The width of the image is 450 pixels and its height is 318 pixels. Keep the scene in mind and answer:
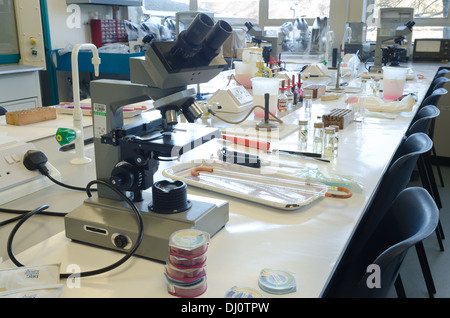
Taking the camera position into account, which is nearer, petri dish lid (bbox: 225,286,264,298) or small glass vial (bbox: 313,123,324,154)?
petri dish lid (bbox: 225,286,264,298)

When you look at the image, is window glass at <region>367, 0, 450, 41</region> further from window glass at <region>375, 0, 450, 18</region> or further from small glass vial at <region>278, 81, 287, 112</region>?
small glass vial at <region>278, 81, 287, 112</region>

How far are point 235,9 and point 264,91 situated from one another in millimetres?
4828

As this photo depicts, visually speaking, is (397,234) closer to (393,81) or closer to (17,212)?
(17,212)

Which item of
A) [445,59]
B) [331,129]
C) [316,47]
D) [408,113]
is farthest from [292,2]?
[331,129]

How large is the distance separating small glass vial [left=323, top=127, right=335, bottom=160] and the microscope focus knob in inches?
36.2

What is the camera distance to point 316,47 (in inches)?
210

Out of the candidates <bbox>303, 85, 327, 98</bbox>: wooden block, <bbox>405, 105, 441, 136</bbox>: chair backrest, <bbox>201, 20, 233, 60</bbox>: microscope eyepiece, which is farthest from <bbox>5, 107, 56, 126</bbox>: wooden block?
<bbox>405, 105, 441, 136</bbox>: chair backrest

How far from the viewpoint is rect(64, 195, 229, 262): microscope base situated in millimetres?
929

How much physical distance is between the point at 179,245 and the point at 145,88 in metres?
0.39

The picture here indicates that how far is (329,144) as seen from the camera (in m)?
1.73

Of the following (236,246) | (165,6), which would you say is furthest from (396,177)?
(165,6)

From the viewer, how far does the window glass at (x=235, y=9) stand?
659 centimetres

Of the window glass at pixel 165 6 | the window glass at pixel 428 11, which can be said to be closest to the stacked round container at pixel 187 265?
the window glass at pixel 428 11
